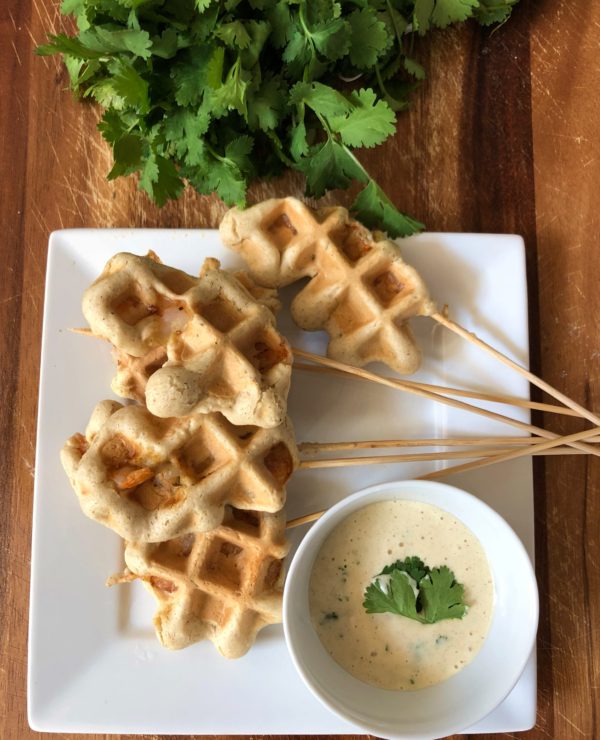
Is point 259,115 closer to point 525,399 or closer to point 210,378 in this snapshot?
point 210,378

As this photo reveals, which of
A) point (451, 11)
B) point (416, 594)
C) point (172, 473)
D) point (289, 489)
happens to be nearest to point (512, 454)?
point (416, 594)

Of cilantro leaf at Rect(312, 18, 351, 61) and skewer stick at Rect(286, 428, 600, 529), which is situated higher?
cilantro leaf at Rect(312, 18, 351, 61)

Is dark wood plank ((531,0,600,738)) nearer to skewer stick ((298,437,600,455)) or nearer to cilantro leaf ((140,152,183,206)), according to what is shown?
skewer stick ((298,437,600,455))

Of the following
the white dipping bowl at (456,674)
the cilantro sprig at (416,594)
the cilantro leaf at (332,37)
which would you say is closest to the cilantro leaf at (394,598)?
the cilantro sprig at (416,594)

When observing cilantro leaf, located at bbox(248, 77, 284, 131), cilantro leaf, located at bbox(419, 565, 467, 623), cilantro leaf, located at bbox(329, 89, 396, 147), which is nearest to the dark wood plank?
cilantro leaf, located at bbox(419, 565, 467, 623)

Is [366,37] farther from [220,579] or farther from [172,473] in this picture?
[220,579]

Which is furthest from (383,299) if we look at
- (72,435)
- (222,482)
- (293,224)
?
(72,435)
